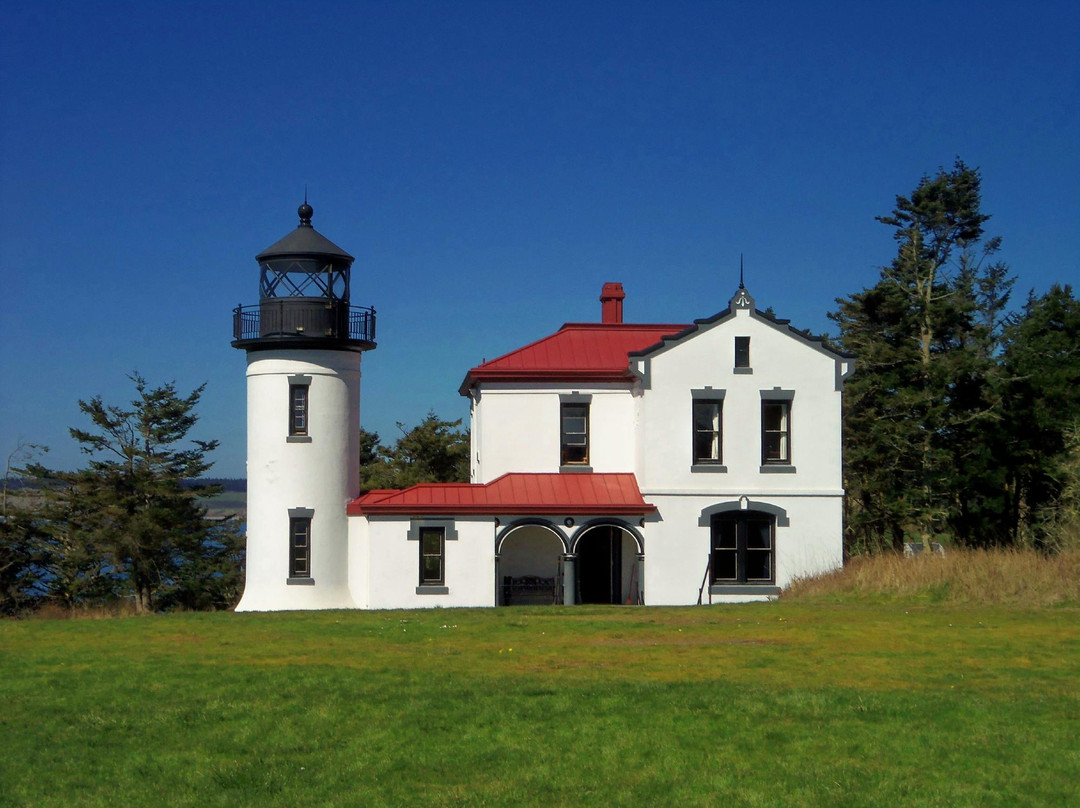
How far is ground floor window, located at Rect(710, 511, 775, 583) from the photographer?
2942 cm

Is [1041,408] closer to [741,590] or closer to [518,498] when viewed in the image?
[741,590]

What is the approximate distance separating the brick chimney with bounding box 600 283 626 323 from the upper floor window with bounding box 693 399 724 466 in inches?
230

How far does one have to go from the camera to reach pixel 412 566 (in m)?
28.7

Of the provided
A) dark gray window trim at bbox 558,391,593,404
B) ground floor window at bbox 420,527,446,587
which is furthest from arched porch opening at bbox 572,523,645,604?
ground floor window at bbox 420,527,446,587

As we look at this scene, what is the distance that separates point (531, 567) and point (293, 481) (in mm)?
6262

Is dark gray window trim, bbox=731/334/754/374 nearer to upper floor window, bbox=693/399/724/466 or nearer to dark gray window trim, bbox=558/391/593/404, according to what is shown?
upper floor window, bbox=693/399/724/466

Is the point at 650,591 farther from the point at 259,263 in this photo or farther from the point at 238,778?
the point at 238,778

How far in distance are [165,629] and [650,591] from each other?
38.8ft

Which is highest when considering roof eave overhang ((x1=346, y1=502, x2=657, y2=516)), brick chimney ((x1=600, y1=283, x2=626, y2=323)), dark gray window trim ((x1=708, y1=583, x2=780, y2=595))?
brick chimney ((x1=600, y1=283, x2=626, y2=323))

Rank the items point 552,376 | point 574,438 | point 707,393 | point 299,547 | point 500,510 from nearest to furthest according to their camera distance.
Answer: point 500,510 < point 299,547 < point 707,393 < point 552,376 < point 574,438

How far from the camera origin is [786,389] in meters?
29.7

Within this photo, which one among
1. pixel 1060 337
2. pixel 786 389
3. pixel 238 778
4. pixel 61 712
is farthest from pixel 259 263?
pixel 1060 337

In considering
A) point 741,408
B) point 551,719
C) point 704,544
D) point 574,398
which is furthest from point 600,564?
point 551,719

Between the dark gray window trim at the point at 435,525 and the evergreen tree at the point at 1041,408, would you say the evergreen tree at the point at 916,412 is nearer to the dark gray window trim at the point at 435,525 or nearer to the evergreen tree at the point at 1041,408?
the evergreen tree at the point at 1041,408
